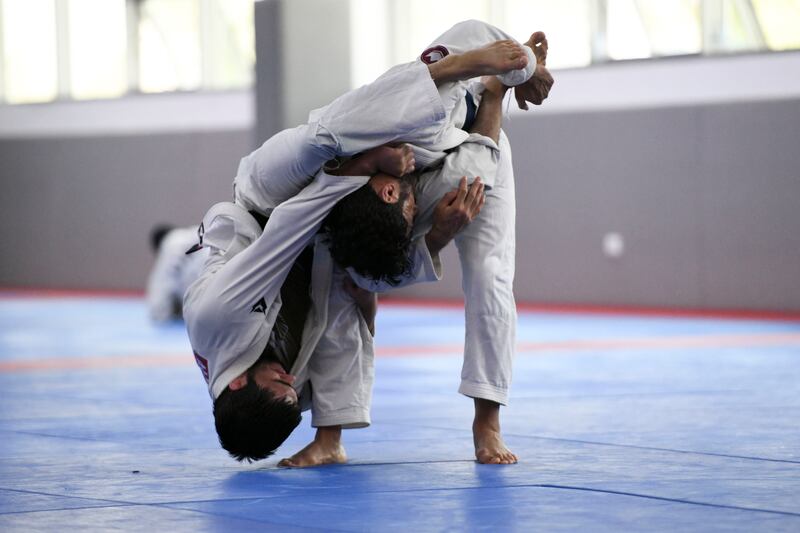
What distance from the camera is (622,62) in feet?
28.3

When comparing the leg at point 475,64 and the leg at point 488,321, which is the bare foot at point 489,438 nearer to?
the leg at point 488,321

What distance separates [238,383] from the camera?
2574 millimetres

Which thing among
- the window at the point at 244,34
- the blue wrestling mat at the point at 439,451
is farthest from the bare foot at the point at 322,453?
the window at the point at 244,34

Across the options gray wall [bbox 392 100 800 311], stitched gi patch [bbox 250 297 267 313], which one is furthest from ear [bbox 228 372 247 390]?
gray wall [bbox 392 100 800 311]

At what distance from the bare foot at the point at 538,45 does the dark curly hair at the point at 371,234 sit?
0.60m

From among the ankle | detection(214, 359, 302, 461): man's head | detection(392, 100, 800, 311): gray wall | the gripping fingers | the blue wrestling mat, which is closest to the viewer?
the blue wrestling mat

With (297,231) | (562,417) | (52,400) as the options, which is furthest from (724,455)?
(52,400)

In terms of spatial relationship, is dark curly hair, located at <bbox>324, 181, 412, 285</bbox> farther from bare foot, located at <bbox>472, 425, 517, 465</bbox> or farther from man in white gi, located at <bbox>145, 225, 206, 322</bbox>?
man in white gi, located at <bbox>145, 225, 206, 322</bbox>

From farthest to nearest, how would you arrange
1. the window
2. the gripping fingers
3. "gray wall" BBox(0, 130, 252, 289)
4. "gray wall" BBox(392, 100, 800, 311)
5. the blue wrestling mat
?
"gray wall" BBox(0, 130, 252, 289), the window, "gray wall" BBox(392, 100, 800, 311), the gripping fingers, the blue wrestling mat

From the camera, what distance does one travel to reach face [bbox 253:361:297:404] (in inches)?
101

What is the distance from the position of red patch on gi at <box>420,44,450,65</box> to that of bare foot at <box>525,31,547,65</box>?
1.01 feet

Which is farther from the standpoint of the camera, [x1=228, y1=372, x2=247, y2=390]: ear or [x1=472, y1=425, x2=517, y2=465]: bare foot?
[x1=472, y1=425, x2=517, y2=465]: bare foot

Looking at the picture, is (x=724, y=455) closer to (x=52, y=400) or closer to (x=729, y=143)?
(x=52, y=400)

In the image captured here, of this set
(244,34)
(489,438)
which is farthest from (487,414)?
(244,34)
